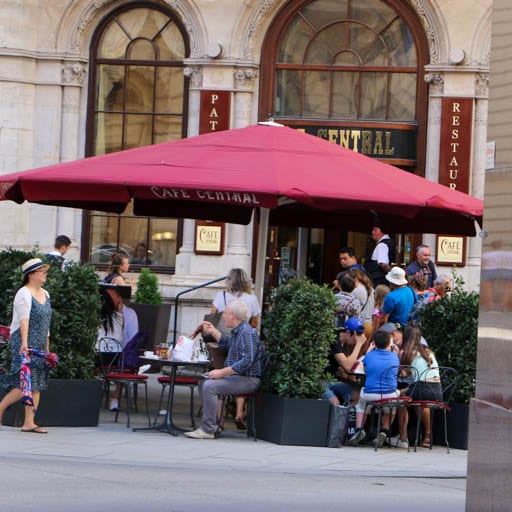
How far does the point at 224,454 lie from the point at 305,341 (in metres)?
1.37

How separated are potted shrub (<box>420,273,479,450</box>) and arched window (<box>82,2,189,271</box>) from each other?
26.6 ft

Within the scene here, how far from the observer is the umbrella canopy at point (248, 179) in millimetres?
11422

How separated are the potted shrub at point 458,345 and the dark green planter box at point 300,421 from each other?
1422 millimetres

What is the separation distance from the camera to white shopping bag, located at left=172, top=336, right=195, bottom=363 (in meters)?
12.0

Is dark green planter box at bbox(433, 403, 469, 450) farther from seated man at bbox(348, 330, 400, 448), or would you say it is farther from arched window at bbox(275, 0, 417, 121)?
arched window at bbox(275, 0, 417, 121)

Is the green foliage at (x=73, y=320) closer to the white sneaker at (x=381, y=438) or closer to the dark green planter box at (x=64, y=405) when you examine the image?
the dark green planter box at (x=64, y=405)

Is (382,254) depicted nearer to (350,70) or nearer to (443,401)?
(443,401)

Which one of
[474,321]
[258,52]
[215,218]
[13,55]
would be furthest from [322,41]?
[474,321]

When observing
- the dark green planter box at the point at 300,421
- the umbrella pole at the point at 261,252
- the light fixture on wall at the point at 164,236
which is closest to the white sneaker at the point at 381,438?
the dark green planter box at the point at 300,421

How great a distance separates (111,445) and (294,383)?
1.79m

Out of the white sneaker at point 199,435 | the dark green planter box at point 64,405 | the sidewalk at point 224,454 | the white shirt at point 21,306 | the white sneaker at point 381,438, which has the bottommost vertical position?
the sidewalk at point 224,454

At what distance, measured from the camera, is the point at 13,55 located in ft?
64.7

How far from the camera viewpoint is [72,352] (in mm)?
11883

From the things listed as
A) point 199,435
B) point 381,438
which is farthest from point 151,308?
point 381,438
